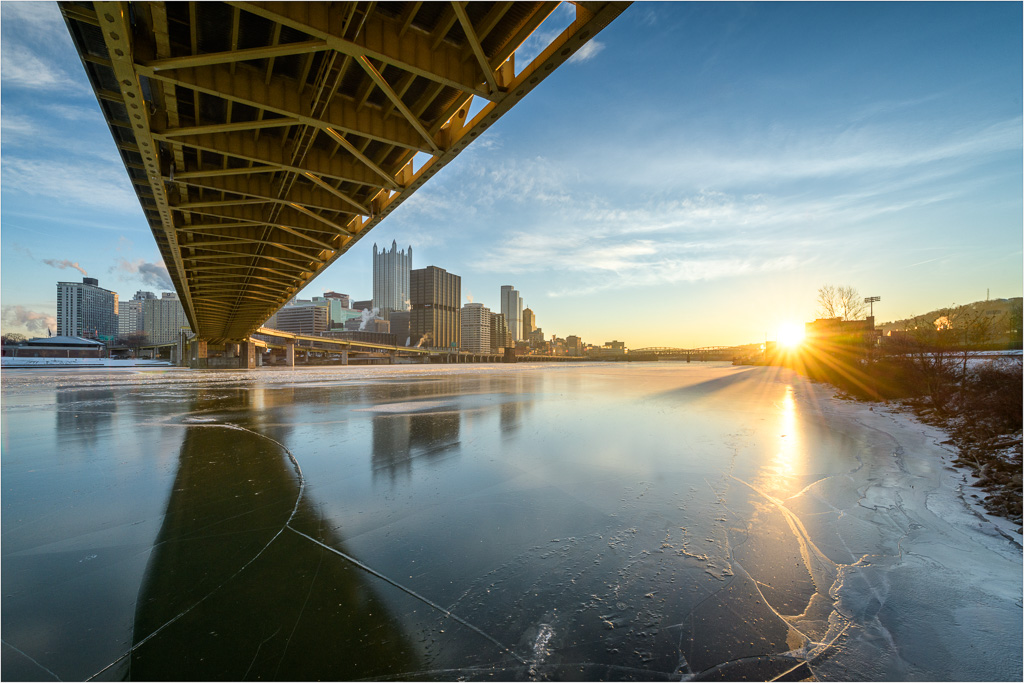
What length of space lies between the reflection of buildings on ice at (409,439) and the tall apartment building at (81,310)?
22188 centimetres

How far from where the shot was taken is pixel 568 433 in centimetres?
1191

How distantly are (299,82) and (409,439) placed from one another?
32.7 ft

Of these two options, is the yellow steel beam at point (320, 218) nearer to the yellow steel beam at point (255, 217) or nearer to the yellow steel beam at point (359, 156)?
the yellow steel beam at point (255, 217)

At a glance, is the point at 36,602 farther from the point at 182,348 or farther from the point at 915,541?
the point at 182,348

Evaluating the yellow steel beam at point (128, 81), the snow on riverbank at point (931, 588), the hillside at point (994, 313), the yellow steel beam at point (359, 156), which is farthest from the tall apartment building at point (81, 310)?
the hillside at point (994, 313)

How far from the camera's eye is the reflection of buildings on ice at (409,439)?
8.46 metres

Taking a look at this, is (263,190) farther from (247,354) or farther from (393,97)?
(247,354)

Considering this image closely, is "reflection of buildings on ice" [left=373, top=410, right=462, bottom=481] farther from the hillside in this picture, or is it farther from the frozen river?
the hillside

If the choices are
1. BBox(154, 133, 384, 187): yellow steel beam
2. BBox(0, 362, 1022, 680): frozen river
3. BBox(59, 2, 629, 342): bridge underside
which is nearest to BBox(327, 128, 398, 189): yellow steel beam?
BBox(59, 2, 629, 342): bridge underside

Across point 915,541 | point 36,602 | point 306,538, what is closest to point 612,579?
point 306,538

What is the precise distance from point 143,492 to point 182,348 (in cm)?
11392

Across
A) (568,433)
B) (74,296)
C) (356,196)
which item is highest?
(74,296)

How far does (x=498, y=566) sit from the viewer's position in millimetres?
4359

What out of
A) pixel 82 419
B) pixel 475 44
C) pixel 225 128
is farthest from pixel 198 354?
pixel 475 44
